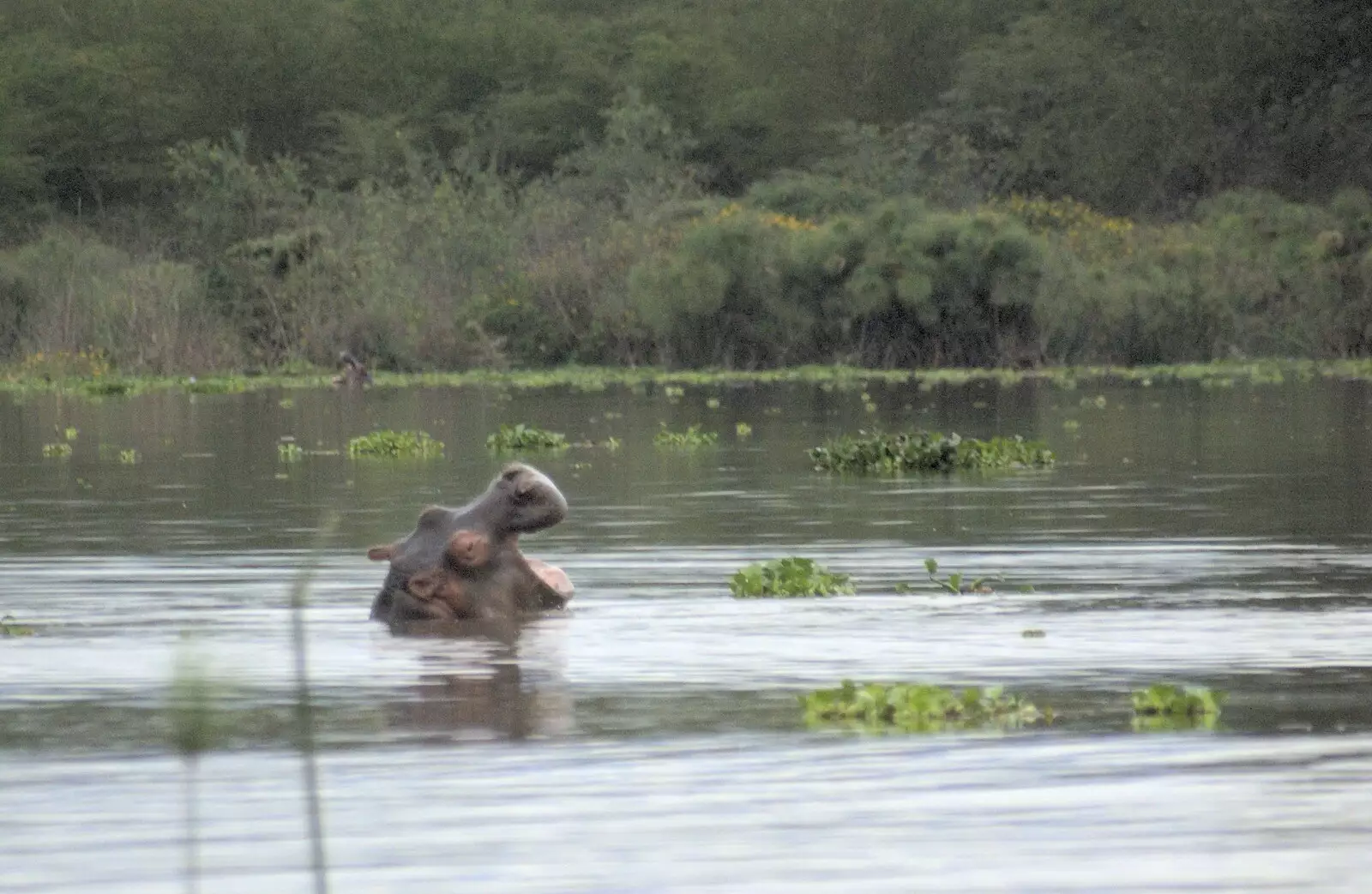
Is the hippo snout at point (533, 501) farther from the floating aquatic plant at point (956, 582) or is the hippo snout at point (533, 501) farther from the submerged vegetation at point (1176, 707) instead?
the submerged vegetation at point (1176, 707)

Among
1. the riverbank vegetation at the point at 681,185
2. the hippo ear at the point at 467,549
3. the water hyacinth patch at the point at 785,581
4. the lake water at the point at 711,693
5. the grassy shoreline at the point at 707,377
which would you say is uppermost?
the riverbank vegetation at the point at 681,185

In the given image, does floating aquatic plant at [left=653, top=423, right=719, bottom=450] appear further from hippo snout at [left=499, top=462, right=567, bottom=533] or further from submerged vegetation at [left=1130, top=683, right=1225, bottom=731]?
submerged vegetation at [left=1130, top=683, right=1225, bottom=731]

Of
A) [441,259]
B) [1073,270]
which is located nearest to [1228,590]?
[1073,270]

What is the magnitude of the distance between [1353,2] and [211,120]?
28.7 metres

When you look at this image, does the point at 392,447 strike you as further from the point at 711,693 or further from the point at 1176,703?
the point at 1176,703

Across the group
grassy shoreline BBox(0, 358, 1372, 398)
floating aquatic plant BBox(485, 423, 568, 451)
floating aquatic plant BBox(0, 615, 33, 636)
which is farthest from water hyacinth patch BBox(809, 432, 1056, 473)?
grassy shoreline BBox(0, 358, 1372, 398)

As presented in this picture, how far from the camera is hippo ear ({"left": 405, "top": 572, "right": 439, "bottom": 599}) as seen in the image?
1159 centimetres

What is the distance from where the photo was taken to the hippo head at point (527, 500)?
37.8 ft

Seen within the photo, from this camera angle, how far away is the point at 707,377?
147 ft

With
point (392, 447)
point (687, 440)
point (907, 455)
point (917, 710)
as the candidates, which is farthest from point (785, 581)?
point (687, 440)

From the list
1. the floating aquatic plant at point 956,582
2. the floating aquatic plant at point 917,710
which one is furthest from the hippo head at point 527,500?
the floating aquatic plant at point 917,710

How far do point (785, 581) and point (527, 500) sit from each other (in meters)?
1.40

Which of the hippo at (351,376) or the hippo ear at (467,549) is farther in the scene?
the hippo at (351,376)

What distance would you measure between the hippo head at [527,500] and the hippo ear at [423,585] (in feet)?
1.20
